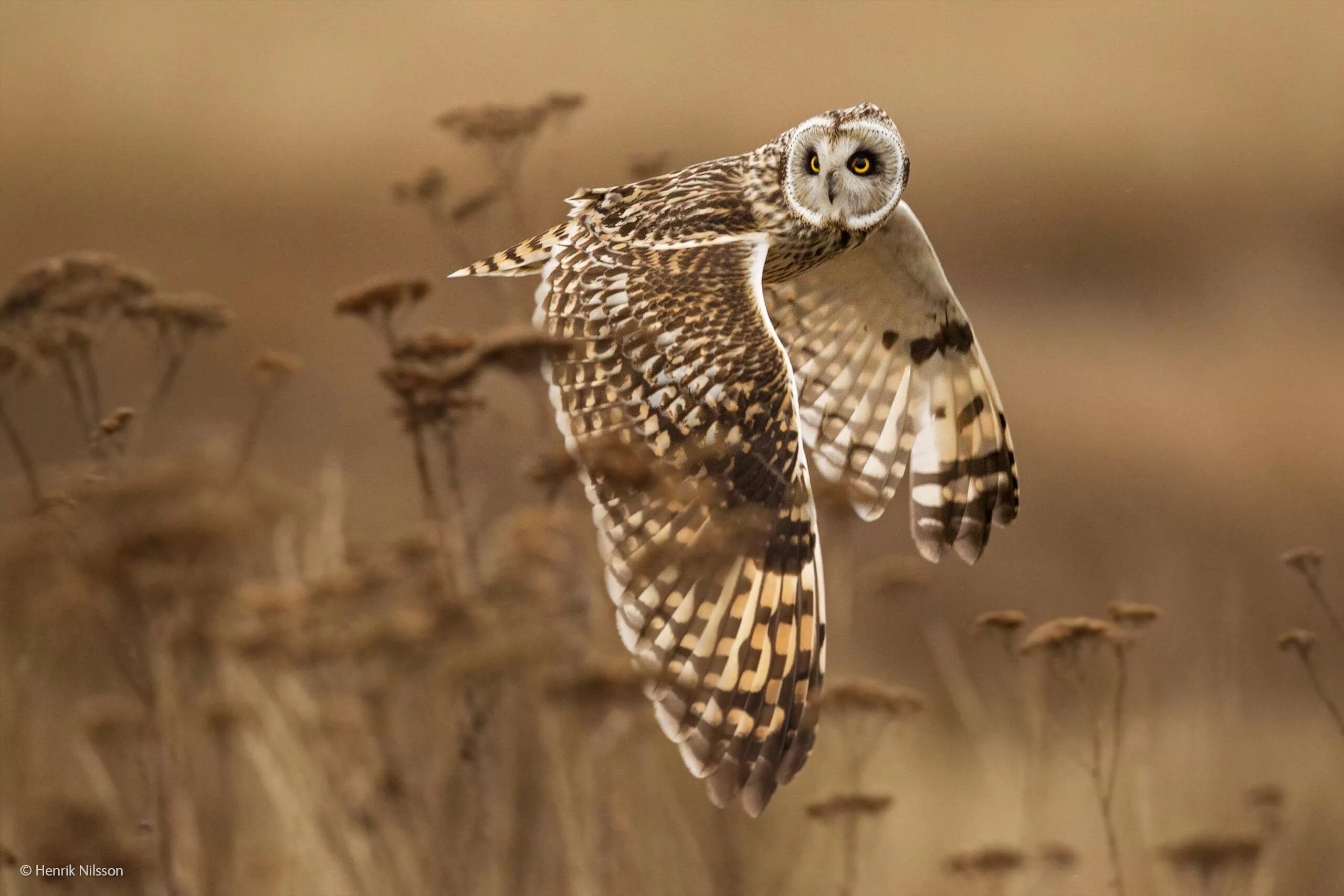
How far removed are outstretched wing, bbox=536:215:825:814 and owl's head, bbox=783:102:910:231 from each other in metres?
0.36

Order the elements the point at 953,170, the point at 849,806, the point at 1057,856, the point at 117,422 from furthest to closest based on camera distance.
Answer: the point at 953,170 < the point at 1057,856 < the point at 849,806 < the point at 117,422

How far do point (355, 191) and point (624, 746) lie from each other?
566cm

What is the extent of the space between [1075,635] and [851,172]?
1144 mm

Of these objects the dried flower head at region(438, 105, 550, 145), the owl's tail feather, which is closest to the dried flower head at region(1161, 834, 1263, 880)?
the owl's tail feather

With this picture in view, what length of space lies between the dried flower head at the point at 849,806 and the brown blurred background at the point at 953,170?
429cm

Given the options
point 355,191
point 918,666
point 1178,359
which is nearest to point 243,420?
point 355,191

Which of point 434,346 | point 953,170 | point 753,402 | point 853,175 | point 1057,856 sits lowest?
point 1057,856

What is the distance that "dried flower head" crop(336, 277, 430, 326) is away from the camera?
2.11 metres

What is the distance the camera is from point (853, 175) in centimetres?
293

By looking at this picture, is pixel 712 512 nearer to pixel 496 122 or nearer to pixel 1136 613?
pixel 1136 613

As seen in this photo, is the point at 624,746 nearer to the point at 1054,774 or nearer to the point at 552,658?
the point at 552,658

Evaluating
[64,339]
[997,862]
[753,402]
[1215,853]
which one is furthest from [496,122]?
[1215,853]

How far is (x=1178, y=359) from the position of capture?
7344mm

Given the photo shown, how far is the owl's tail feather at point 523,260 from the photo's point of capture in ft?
9.71
